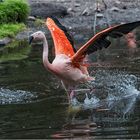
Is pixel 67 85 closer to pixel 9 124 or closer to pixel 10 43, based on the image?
pixel 9 124

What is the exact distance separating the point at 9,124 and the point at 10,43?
940cm

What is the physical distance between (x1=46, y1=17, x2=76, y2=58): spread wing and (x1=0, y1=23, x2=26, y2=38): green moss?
6.65 m

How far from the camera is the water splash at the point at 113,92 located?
391 inches

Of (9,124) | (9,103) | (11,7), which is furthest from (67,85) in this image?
(11,7)

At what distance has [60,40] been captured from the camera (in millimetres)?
11242

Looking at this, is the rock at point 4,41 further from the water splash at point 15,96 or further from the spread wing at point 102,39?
the spread wing at point 102,39

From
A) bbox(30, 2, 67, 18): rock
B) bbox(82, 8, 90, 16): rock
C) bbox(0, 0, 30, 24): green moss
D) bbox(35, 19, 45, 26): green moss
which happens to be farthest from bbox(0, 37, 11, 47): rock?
bbox(82, 8, 90, 16): rock

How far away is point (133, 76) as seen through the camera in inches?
460

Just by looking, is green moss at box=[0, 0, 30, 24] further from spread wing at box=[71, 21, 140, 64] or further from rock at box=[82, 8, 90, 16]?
spread wing at box=[71, 21, 140, 64]

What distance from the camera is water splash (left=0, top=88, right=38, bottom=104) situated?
10484 mm

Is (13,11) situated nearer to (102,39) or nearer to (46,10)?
(46,10)

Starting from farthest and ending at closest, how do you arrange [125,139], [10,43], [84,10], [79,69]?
1. [84,10]
2. [10,43]
3. [79,69]
4. [125,139]

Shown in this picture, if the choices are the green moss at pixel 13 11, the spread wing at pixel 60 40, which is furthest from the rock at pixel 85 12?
the spread wing at pixel 60 40

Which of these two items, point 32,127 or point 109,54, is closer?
point 32,127
